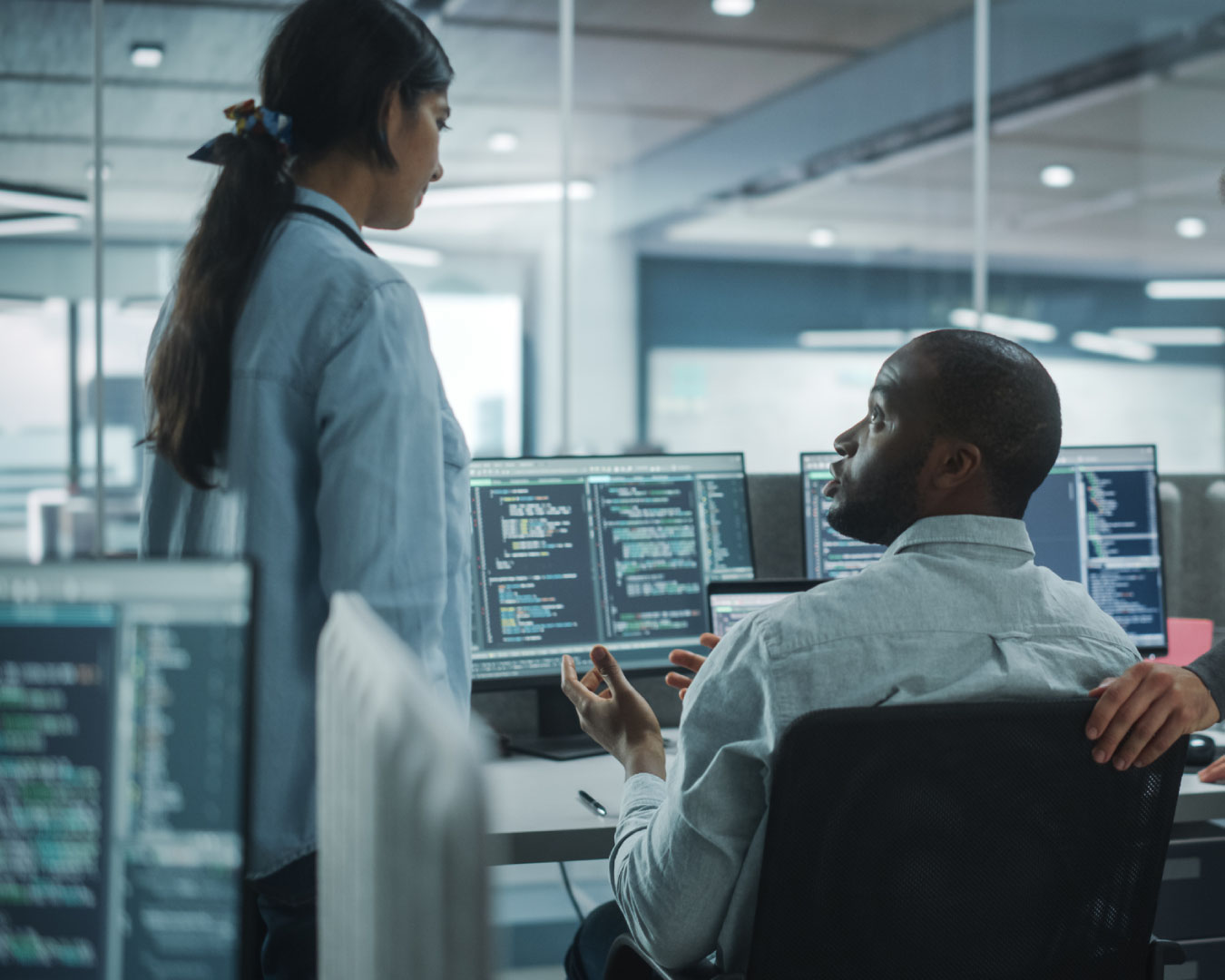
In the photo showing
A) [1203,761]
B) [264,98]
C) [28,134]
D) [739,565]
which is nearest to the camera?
[264,98]

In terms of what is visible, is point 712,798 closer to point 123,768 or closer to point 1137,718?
point 1137,718

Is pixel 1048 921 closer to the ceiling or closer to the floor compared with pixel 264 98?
closer to the floor

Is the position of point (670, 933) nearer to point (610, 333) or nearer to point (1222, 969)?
point (1222, 969)

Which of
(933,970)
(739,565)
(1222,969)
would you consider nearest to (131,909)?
(933,970)

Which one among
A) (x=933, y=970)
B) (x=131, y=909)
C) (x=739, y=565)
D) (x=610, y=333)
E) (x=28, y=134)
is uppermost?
(x=28, y=134)

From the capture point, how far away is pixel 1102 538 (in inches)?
70.8

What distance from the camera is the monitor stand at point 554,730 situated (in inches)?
65.2

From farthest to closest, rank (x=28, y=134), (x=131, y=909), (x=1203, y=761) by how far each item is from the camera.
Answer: (x=28, y=134) < (x=1203, y=761) < (x=131, y=909)

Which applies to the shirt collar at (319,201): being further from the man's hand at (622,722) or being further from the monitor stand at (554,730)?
the monitor stand at (554,730)

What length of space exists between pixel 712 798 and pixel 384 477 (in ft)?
1.25

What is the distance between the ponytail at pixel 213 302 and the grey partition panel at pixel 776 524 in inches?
41.0

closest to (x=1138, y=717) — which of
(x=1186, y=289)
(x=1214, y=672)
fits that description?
(x=1214, y=672)

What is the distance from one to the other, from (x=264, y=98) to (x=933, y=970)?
97 centimetres

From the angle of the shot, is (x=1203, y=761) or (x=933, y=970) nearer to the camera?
(x=933, y=970)
